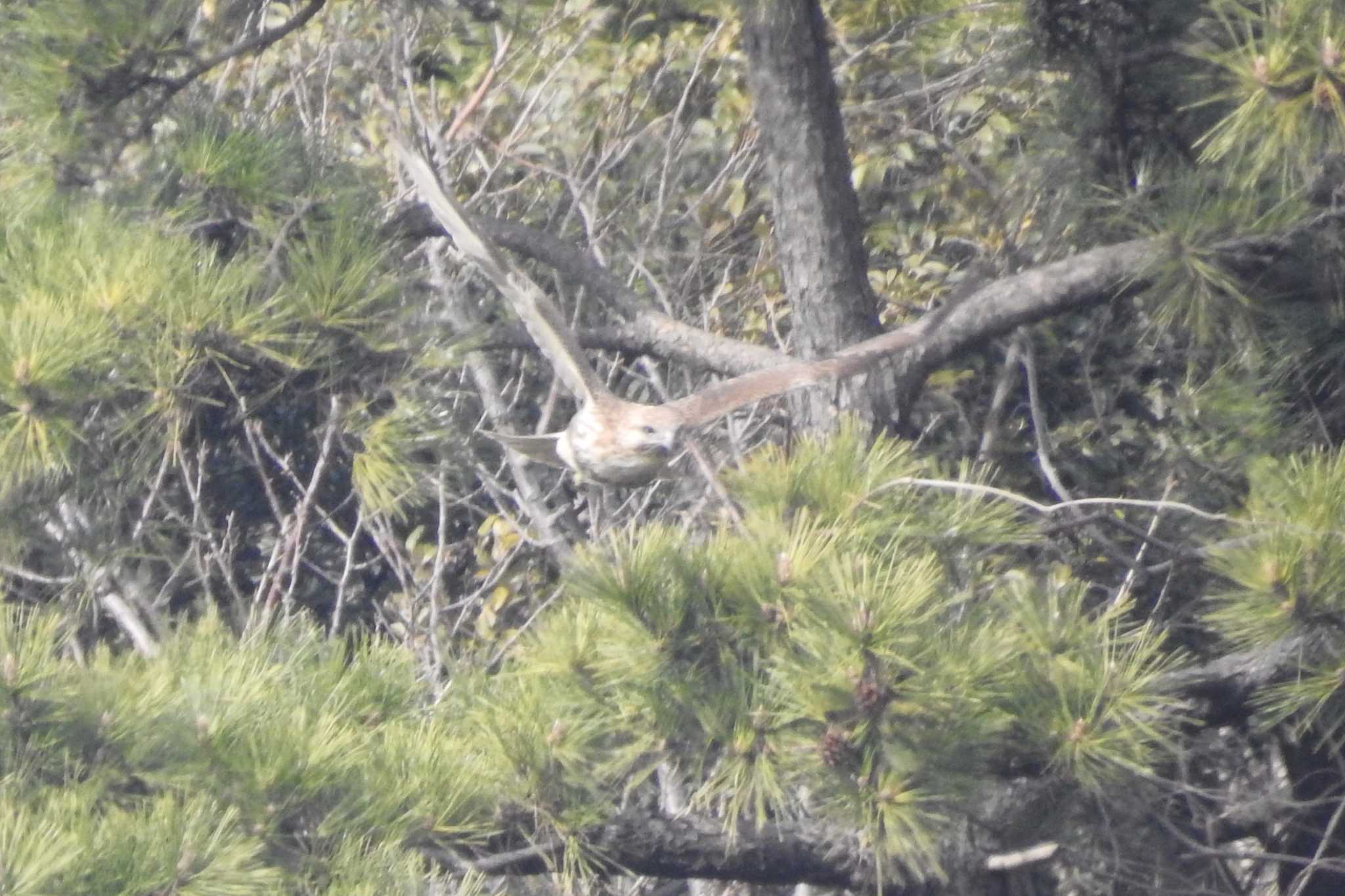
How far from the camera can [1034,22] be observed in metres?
2.36

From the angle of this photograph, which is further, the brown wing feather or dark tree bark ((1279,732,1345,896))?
dark tree bark ((1279,732,1345,896))

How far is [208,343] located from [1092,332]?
1813mm

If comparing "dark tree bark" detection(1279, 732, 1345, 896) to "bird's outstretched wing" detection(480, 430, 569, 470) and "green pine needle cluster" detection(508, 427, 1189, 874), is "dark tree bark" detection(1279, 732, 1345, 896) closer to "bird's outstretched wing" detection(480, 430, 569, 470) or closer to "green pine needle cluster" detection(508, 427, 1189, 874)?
"green pine needle cluster" detection(508, 427, 1189, 874)

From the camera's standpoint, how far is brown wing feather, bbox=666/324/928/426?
2100 millimetres

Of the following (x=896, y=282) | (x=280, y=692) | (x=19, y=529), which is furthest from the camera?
(x=896, y=282)

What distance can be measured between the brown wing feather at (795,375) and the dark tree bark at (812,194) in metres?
0.05

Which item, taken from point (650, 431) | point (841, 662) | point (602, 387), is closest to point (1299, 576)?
point (841, 662)

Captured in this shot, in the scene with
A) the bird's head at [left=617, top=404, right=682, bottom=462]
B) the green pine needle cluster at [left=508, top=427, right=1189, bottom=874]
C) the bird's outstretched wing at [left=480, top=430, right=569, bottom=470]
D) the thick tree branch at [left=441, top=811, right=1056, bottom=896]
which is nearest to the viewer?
the green pine needle cluster at [left=508, top=427, right=1189, bottom=874]

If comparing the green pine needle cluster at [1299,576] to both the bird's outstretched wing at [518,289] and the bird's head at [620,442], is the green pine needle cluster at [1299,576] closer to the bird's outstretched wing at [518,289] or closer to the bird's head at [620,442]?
the bird's head at [620,442]

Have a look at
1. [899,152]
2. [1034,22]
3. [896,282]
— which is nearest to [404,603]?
[896,282]

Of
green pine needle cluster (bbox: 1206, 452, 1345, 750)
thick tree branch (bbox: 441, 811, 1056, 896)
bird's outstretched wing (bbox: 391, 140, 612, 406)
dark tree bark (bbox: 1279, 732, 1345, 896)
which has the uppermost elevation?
bird's outstretched wing (bbox: 391, 140, 612, 406)

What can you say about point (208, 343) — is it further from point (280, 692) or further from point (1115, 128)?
point (1115, 128)

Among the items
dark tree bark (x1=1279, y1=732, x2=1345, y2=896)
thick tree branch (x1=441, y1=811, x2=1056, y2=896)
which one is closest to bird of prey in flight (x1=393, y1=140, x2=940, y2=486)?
thick tree branch (x1=441, y1=811, x2=1056, y2=896)

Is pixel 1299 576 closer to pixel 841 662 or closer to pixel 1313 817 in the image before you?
pixel 841 662
